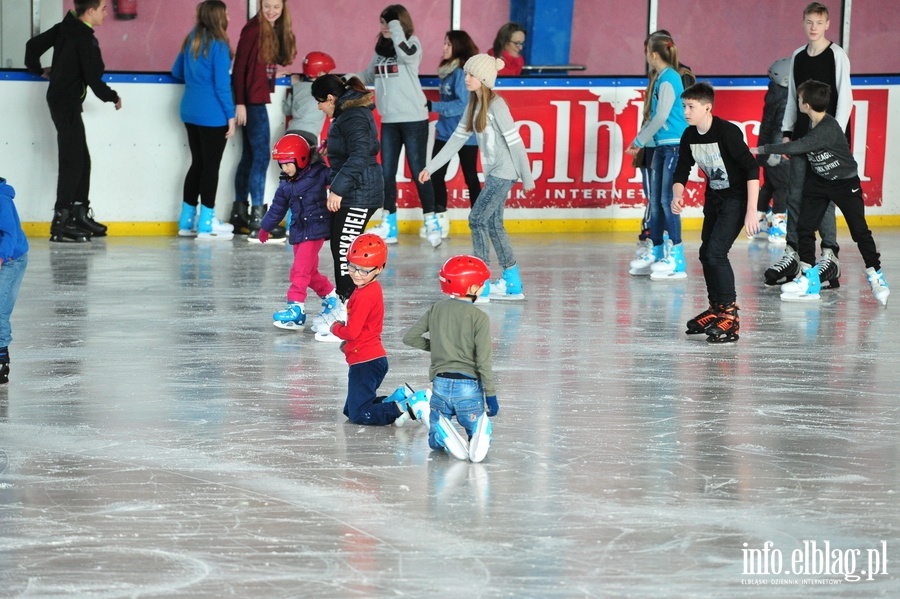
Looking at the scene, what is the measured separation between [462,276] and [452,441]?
0.59 m

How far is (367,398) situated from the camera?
5.27 metres

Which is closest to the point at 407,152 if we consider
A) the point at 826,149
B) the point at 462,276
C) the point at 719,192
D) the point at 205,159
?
the point at 205,159

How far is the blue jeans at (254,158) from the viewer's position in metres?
11.6

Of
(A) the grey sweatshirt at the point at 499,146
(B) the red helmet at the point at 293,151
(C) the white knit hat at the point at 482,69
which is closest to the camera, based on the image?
(B) the red helmet at the point at 293,151

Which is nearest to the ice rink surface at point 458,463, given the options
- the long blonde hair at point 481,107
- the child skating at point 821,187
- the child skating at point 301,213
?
the child skating at point 301,213

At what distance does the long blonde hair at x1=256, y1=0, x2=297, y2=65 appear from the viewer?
11297 mm

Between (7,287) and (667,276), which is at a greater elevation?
(7,287)

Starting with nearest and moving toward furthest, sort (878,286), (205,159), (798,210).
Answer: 1. (878,286)
2. (798,210)
3. (205,159)

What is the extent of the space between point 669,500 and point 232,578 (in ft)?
4.85

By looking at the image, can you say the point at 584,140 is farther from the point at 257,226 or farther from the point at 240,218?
the point at 240,218

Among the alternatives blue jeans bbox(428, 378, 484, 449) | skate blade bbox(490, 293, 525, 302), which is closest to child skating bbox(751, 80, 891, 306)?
skate blade bbox(490, 293, 525, 302)

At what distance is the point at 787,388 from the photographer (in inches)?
238

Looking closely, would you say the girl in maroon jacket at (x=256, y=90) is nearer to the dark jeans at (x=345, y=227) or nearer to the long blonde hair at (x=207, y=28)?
the long blonde hair at (x=207, y=28)

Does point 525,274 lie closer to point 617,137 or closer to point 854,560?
point 617,137
